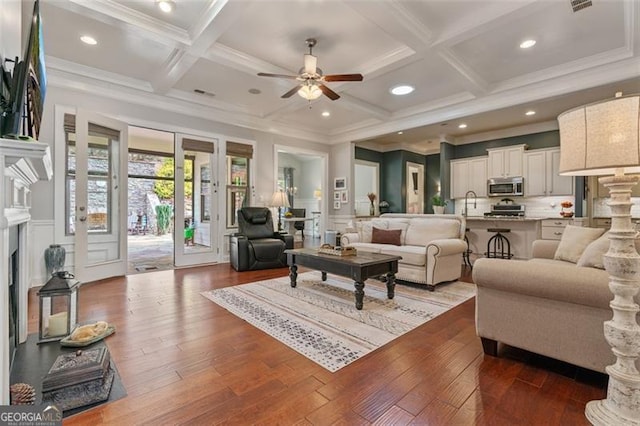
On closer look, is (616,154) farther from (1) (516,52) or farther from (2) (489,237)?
(2) (489,237)

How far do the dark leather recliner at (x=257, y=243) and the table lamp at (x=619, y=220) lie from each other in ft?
13.9

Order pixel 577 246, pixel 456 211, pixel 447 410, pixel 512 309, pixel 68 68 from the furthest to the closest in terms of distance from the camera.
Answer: pixel 456 211 → pixel 68 68 → pixel 577 246 → pixel 512 309 → pixel 447 410

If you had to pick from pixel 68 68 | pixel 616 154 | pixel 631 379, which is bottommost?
pixel 631 379

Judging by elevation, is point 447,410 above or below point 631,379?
below

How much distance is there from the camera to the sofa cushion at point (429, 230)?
14.3ft

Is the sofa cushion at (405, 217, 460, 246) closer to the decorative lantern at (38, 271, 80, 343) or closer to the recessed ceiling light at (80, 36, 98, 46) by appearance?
the decorative lantern at (38, 271, 80, 343)

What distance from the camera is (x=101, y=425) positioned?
1.43 meters

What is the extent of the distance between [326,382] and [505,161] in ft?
21.2

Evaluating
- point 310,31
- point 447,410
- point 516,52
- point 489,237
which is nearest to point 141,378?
point 447,410

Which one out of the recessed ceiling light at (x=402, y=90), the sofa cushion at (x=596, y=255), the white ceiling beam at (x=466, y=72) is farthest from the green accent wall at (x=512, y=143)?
the sofa cushion at (x=596, y=255)

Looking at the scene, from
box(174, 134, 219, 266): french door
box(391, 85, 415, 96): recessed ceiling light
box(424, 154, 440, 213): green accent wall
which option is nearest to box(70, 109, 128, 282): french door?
box(174, 134, 219, 266): french door

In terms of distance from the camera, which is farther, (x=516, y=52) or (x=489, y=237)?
(x=489, y=237)

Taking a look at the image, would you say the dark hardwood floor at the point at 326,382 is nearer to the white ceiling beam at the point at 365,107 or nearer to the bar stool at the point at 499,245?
the bar stool at the point at 499,245

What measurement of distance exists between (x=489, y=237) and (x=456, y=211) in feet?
5.52
